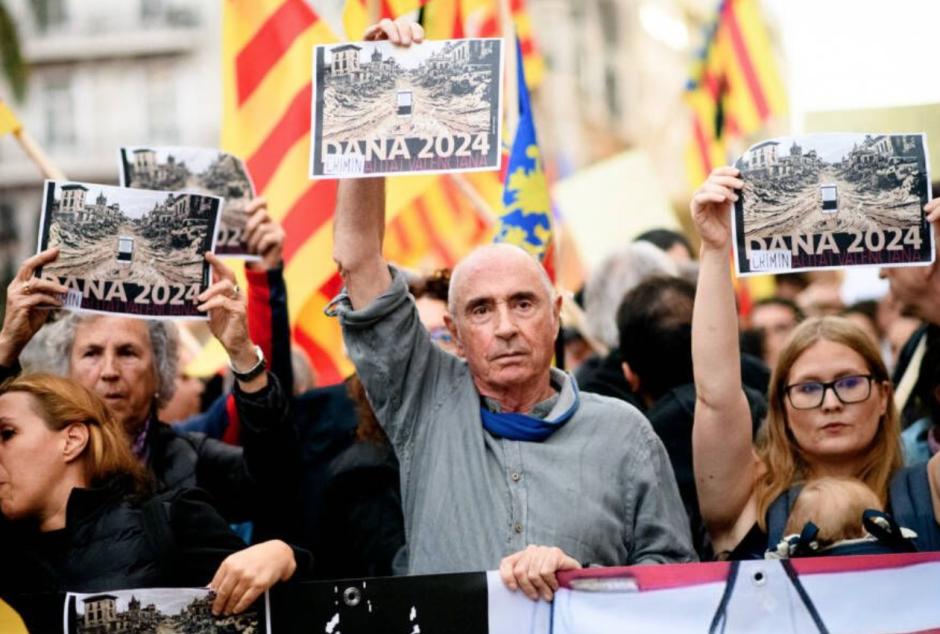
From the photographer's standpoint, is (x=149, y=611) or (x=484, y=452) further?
(x=484, y=452)

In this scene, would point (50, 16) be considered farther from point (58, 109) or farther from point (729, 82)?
point (729, 82)

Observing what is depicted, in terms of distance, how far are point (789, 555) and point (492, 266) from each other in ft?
3.47

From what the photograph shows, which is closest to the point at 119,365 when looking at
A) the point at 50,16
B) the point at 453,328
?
the point at 453,328

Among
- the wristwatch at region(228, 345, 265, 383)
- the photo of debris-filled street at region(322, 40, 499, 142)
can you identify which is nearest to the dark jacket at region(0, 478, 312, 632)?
the wristwatch at region(228, 345, 265, 383)

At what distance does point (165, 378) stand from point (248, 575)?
5.34 feet

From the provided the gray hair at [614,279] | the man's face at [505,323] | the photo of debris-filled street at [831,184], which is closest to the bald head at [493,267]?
the man's face at [505,323]

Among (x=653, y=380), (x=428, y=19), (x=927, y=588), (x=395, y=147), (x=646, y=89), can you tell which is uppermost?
(x=646, y=89)

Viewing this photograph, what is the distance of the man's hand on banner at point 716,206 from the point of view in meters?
4.75

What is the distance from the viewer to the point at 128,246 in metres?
5.11

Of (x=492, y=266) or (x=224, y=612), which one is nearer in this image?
(x=224, y=612)

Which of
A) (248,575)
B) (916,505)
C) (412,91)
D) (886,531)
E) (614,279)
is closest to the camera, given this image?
(248,575)

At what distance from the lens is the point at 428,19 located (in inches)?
290

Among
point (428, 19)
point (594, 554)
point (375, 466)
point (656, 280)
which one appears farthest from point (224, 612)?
point (428, 19)

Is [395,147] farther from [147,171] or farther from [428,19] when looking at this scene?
[428,19]
